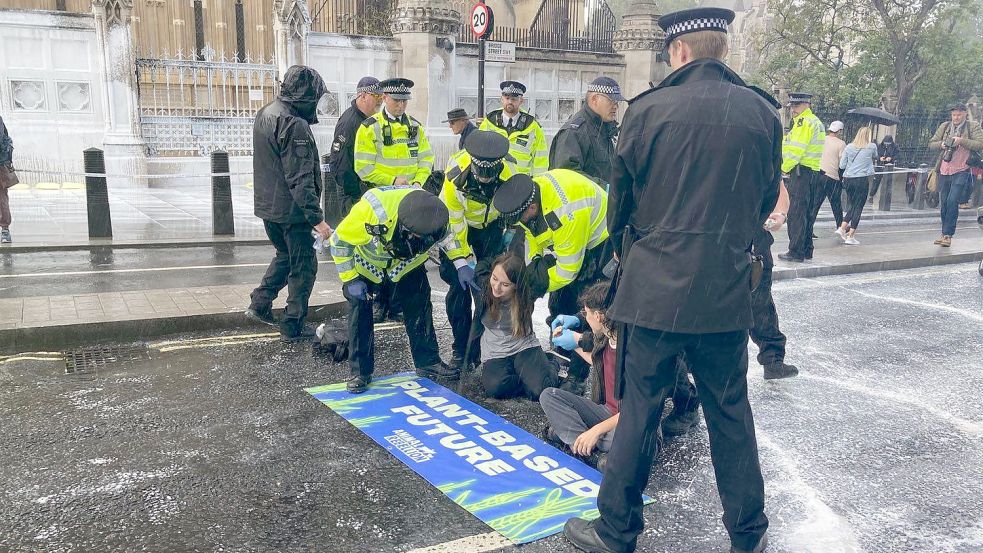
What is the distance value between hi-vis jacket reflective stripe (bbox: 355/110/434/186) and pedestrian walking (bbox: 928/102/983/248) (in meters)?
8.22

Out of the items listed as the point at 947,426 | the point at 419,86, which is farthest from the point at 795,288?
the point at 419,86

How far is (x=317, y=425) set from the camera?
15.6 ft

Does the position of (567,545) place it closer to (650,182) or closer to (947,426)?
(650,182)

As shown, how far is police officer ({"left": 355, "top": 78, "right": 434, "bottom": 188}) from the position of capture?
7.11 metres

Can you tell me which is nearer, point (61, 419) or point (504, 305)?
point (61, 419)

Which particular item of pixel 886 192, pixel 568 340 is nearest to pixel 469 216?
pixel 568 340

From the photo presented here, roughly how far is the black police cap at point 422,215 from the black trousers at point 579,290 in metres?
1.23

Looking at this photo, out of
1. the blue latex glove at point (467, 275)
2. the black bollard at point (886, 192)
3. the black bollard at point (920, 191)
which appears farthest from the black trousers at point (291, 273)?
the black bollard at point (920, 191)

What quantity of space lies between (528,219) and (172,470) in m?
2.44

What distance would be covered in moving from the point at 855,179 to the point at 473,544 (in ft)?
35.9

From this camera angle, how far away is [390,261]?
17.0 ft

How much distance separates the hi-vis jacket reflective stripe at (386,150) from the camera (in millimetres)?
7105

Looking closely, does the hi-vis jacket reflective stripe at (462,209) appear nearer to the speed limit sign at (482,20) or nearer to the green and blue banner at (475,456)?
the green and blue banner at (475,456)

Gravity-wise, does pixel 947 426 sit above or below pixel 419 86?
below
